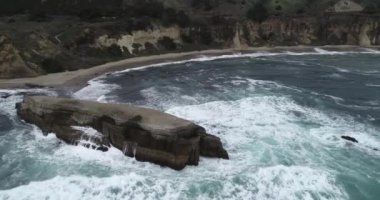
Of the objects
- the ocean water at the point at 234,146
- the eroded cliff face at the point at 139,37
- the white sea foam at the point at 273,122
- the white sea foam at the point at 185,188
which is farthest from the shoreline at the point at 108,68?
the white sea foam at the point at 185,188

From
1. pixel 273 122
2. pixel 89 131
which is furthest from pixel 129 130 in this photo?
pixel 273 122

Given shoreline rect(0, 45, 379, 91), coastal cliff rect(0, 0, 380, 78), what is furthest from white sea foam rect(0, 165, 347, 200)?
coastal cliff rect(0, 0, 380, 78)

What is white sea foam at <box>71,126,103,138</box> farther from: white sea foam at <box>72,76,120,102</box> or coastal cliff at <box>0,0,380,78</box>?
coastal cliff at <box>0,0,380,78</box>

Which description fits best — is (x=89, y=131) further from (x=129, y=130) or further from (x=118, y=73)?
(x=118, y=73)

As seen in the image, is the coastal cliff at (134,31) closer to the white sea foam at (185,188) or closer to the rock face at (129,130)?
the rock face at (129,130)

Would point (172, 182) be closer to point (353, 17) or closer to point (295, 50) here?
point (295, 50)

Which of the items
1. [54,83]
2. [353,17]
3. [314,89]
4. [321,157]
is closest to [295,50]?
[353,17]

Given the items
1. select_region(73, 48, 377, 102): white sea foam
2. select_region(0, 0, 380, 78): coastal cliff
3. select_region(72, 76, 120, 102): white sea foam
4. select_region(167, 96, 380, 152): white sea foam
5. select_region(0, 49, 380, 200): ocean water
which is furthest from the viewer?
select_region(0, 0, 380, 78): coastal cliff

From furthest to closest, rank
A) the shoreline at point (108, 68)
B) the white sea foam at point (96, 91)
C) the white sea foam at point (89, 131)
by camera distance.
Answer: the shoreline at point (108, 68) < the white sea foam at point (96, 91) < the white sea foam at point (89, 131)
